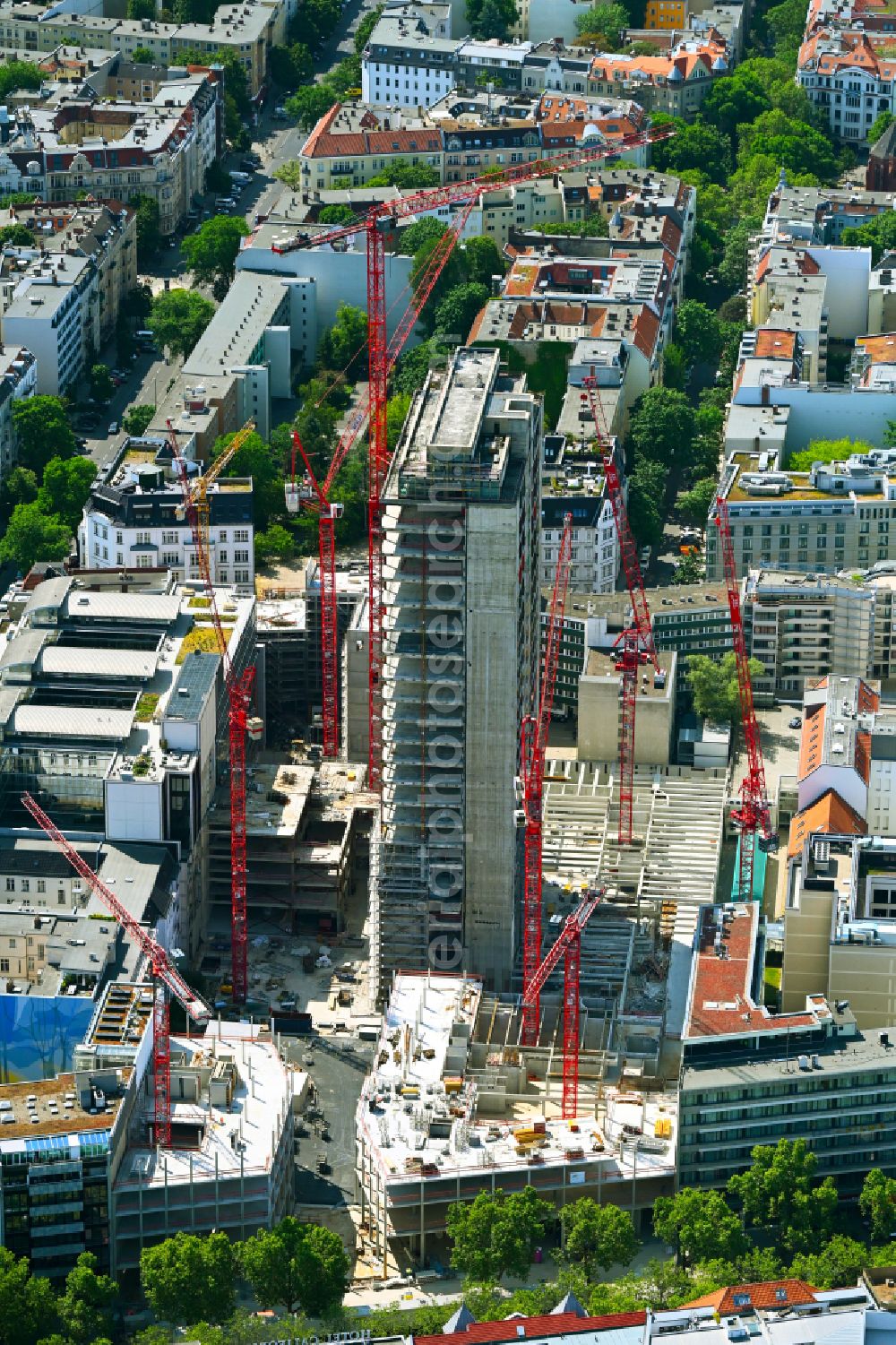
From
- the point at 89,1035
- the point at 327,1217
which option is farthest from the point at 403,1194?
the point at 89,1035

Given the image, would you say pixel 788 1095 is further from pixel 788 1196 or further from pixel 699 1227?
pixel 699 1227

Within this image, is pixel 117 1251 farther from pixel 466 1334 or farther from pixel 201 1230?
pixel 466 1334

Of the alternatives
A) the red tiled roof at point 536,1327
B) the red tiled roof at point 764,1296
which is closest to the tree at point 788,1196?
the red tiled roof at point 764,1296

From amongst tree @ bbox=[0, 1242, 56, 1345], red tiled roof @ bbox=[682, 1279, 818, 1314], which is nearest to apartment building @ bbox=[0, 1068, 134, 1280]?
tree @ bbox=[0, 1242, 56, 1345]

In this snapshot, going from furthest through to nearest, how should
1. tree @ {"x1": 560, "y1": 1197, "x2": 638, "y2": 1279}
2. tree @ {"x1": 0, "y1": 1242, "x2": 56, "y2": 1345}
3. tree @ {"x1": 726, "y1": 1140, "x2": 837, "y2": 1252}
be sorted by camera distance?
tree @ {"x1": 726, "y1": 1140, "x2": 837, "y2": 1252}
tree @ {"x1": 560, "y1": 1197, "x2": 638, "y2": 1279}
tree @ {"x1": 0, "y1": 1242, "x2": 56, "y2": 1345}

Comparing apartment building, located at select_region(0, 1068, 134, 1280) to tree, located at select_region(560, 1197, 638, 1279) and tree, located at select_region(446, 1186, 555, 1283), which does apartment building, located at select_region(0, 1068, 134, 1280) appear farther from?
tree, located at select_region(560, 1197, 638, 1279)
